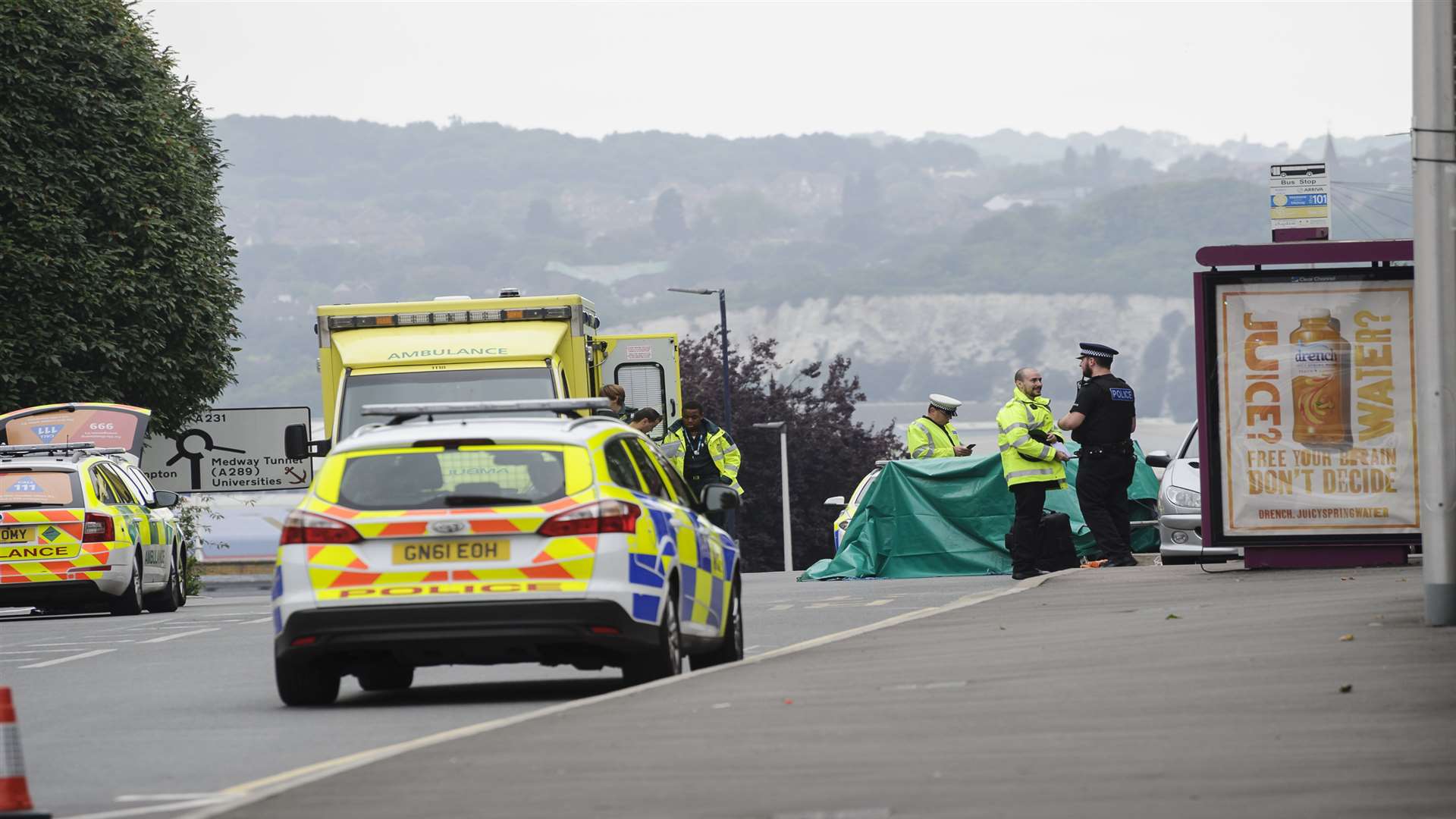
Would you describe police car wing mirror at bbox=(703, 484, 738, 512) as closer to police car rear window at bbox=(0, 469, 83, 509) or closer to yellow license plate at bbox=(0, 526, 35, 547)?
yellow license plate at bbox=(0, 526, 35, 547)

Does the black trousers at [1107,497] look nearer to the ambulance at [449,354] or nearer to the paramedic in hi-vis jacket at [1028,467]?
the paramedic in hi-vis jacket at [1028,467]

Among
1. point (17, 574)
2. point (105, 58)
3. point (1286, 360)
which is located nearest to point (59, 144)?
point (105, 58)

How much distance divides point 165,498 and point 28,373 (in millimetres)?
12036

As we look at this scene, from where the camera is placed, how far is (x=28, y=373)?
3847cm

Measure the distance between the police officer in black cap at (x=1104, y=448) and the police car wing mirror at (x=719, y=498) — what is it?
7.72 metres

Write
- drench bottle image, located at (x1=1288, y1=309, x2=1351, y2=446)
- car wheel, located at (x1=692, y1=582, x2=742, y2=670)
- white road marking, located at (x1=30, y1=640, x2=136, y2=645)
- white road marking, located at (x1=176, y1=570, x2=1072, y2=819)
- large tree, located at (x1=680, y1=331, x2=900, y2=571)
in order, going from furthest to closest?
1. large tree, located at (x1=680, y1=331, x2=900, y2=571)
2. white road marking, located at (x1=30, y1=640, x2=136, y2=645)
3. drench bottle image, located at (x1=1288, y1=309, x2=1351, y2=446)
4. car wheel, located at (x1=692, y1=582, x2=742, y2=670)
5. white road marking, located at (x1=176, y1=570, x2=1072, y2=819)

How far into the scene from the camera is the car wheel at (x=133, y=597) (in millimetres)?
25312

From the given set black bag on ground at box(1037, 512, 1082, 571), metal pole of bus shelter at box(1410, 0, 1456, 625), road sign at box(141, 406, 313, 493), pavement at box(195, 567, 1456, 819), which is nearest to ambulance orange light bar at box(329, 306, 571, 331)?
black bag on ground at box(1037, 512, 1082, 571)

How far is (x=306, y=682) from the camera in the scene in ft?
42.3

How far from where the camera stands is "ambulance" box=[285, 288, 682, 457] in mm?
21219

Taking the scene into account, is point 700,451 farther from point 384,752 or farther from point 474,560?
point 384,752

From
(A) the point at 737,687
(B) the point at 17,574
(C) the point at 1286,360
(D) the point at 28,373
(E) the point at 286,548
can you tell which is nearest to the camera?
(A) the point at 737,687

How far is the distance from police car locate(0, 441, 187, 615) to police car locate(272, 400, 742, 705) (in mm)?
11924

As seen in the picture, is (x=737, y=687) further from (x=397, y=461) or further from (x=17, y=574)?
(x=17, y=574)
